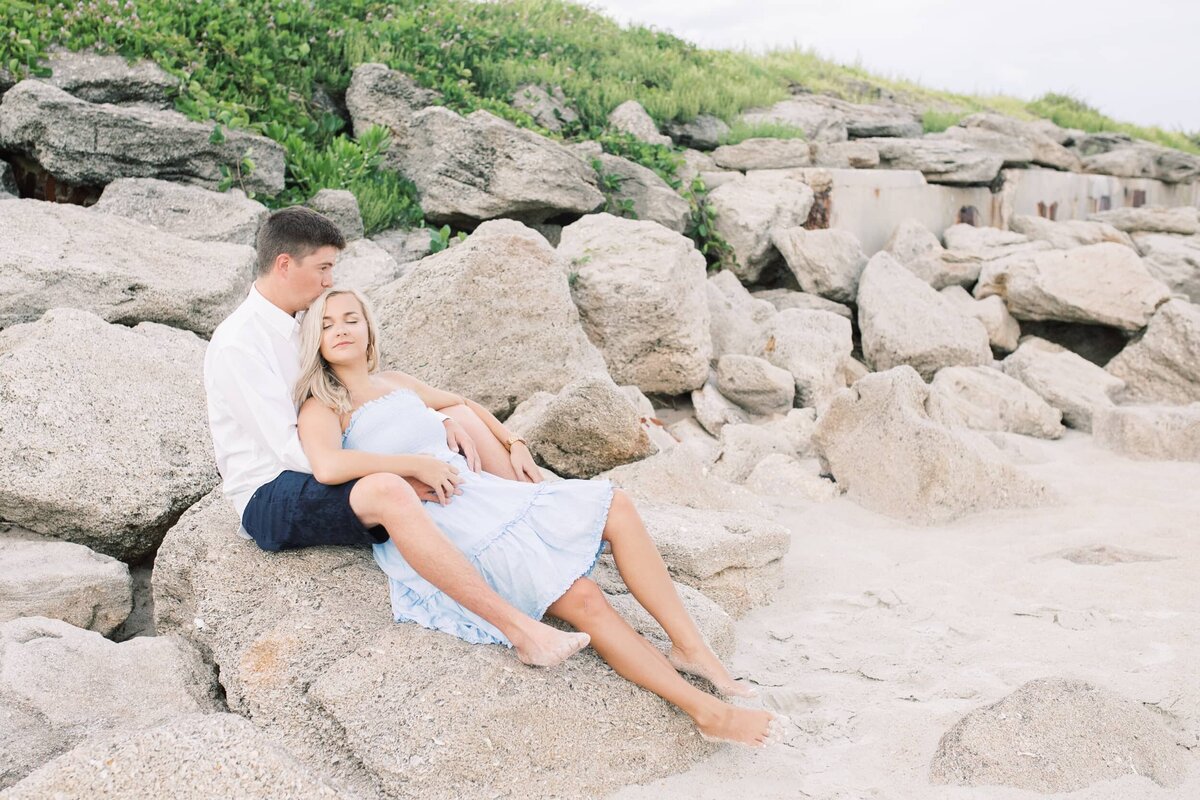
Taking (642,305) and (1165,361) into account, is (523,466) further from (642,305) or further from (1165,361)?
(1165,361)

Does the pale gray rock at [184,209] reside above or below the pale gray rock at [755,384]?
above

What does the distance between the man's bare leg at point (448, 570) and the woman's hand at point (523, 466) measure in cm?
81

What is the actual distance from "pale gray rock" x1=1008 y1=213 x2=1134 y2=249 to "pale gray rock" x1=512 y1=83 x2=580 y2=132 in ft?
18.8

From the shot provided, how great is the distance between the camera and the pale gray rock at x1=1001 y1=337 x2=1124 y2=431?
8.09m

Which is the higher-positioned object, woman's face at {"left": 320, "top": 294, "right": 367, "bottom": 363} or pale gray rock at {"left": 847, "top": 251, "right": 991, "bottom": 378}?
woman's face at {"left": 320, "top": 294, "right": 367, "bottom": 363}

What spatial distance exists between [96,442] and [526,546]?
2221 mm

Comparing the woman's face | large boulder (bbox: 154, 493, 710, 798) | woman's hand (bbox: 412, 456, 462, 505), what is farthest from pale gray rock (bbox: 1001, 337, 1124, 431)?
the woman's face

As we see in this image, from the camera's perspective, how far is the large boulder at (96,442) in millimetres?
4309

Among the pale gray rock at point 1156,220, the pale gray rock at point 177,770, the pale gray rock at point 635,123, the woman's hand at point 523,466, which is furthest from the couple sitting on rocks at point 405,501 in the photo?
the pale gray rock at point 1156,220

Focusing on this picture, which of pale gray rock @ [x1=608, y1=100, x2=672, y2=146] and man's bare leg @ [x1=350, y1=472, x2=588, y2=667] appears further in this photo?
pale gray rock @ [x1=608, y1=100, x2=672, y2=146]

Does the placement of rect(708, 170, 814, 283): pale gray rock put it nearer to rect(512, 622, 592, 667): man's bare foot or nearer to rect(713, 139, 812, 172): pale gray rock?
rect(713, 139, 812, 172): pale gray rock

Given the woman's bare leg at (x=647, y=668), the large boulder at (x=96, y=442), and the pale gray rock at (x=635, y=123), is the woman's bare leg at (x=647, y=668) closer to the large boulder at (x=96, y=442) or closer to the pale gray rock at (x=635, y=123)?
the large boulder at (x=96, y=442)

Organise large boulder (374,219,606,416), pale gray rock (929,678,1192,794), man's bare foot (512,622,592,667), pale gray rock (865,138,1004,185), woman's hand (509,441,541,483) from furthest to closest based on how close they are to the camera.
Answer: pale gray rock (865,138,1004,185), large boulder (374,219,606,416), woman's hand (509,441,541,483), man's bare foot (512,622,592,667), pale gray rock (929,678,1192,794)

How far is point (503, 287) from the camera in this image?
6039 mm
